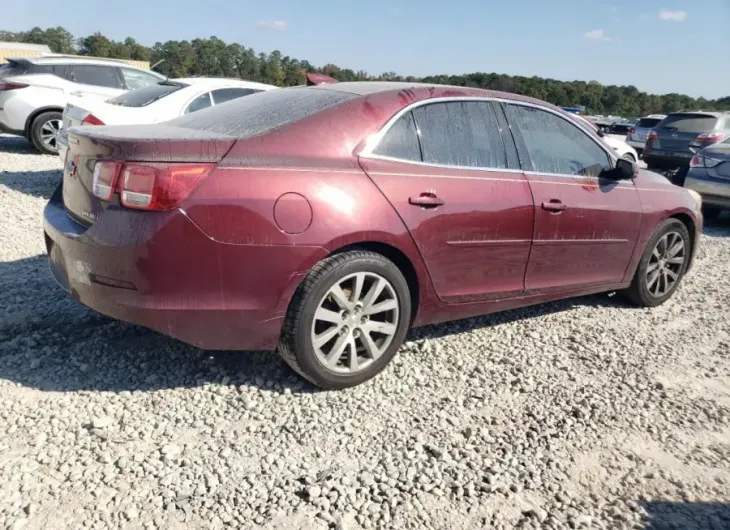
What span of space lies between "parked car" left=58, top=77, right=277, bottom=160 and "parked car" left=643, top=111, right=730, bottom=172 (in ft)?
32.6

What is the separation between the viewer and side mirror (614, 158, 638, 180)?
4277 millimetres

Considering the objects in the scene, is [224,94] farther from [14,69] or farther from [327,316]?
[327,316]

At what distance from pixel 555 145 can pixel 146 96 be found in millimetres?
5507

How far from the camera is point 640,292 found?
15.8 feet

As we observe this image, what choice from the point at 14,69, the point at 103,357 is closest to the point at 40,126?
the point at 14,69

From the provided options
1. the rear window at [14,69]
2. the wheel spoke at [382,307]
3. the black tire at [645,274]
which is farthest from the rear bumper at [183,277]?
the rear window at [14,69]

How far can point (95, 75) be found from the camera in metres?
11.0

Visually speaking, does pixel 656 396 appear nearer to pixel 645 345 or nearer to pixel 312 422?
pixel 645 345

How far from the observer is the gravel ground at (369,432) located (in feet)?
7.76

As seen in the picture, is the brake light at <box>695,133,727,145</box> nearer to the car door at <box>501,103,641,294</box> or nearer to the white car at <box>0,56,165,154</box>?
→ the car door at <box>501,103,641,294</box>

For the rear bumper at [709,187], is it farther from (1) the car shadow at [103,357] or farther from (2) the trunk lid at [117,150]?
(2) the trunk lid at [117,150]

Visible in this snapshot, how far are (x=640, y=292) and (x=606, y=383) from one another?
157cm

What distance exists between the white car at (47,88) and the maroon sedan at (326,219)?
8.21 meters

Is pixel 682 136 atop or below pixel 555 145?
atop
